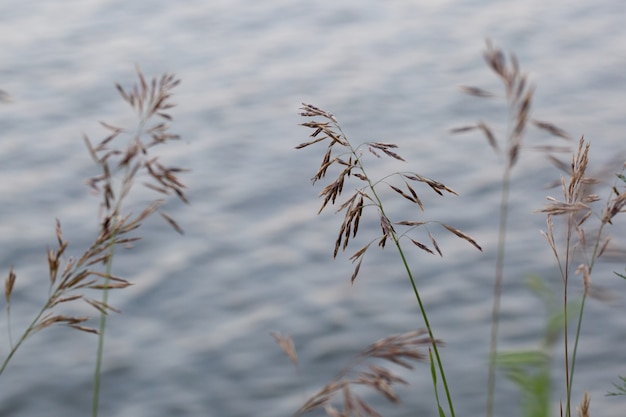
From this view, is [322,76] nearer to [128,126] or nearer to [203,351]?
[128,126]

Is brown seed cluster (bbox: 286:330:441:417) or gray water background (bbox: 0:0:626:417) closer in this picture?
brown seed cluster (bbox: 286:330:441:417)

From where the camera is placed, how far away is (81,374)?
2994 millimetres

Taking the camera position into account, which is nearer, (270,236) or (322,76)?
(270,236)

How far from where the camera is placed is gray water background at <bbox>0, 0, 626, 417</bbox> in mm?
3006

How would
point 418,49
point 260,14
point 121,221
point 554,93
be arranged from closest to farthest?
point 121,221 → point 554,93 → point 418,49 → point 260,14

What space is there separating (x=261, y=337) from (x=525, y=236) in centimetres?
100

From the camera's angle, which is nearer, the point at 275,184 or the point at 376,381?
the point at 376,381

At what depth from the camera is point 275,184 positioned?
3947 mm

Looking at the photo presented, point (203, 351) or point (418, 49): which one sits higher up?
point (418, 49)

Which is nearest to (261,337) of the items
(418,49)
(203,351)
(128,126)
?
(203,351)

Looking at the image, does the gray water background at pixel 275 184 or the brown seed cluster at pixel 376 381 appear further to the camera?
the gray water background at pixel 275 184

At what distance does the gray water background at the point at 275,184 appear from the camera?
9.86 ft

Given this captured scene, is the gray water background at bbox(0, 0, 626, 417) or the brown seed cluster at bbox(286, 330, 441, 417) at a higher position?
the brown seed cluster at bbox(286, 330, 441, 417)

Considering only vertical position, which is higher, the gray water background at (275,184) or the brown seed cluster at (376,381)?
the brown seed cluster at (376,381)
